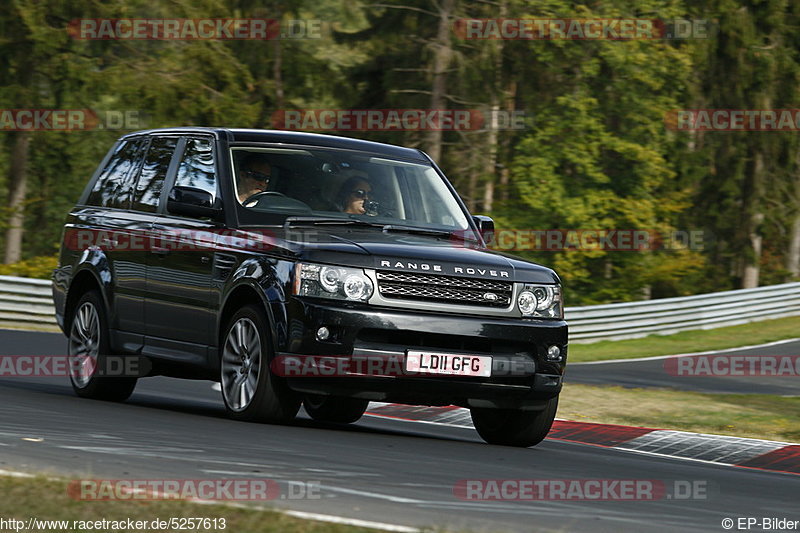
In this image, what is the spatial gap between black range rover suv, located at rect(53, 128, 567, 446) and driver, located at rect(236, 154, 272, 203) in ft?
0.04

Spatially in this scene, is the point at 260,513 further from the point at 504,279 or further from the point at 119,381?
the point at 119,381

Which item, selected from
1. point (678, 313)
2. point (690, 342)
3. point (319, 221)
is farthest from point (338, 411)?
point (678, 313)

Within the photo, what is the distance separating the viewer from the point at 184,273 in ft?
32.8

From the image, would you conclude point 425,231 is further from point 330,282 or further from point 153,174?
point 153,174

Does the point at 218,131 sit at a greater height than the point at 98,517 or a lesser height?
greater

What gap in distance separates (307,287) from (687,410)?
7.15 m

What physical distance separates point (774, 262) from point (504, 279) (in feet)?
149

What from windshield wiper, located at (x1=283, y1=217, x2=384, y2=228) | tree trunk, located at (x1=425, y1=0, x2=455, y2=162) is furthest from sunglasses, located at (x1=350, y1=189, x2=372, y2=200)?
tree trunk, located at (x1=425, y1=0, x2=455, y2=162)

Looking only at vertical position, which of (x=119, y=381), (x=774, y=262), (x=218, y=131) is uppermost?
(x=218, y=131)

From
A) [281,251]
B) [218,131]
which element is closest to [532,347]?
[281,251]

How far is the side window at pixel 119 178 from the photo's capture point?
1123cm

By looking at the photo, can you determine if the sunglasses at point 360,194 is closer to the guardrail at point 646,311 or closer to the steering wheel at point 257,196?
the steering wheel at point 257,196

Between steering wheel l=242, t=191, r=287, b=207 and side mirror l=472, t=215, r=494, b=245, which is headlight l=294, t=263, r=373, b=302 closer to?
steering wheel l=242, t=191, r=287, b=207

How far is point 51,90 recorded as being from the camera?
1624 inches
